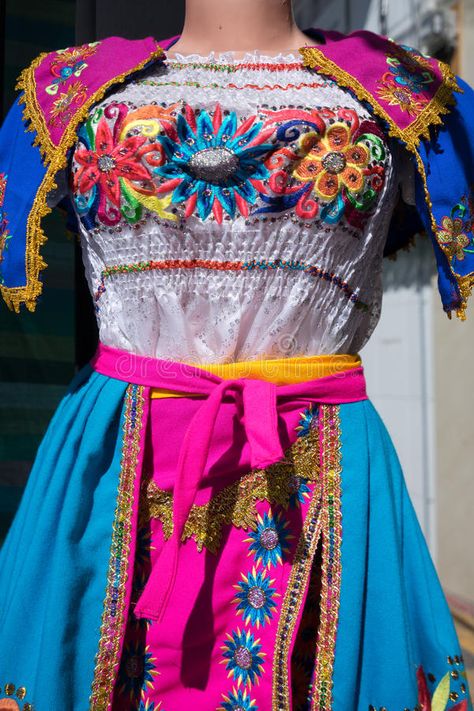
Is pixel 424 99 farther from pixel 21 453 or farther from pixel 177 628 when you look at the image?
pixel 21 453

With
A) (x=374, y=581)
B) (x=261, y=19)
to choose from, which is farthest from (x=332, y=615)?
(x=261, y=19)

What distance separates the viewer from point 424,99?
1087 mm

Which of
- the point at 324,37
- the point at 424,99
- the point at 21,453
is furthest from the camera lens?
the point at 21,453

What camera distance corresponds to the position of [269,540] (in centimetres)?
103

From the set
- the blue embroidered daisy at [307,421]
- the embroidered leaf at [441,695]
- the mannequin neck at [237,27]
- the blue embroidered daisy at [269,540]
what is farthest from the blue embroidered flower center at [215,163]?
the embroidered leaf at [441,695]

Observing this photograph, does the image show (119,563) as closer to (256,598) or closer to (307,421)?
(256,598)

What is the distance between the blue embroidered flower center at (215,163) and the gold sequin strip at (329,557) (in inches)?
13.7

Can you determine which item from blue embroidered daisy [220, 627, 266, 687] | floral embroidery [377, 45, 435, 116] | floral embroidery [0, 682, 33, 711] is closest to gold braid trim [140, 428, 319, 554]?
blue embroidered daisy [220, 627, 266, 687]

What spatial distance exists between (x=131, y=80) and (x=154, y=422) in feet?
1.60

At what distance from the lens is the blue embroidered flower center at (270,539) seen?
103 cm

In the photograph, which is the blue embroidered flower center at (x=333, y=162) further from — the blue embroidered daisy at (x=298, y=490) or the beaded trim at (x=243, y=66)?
the blue embroidered daisy at (x=298, y=490)

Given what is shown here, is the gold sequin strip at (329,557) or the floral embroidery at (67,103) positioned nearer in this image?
the gold sequin strip at (329,557)

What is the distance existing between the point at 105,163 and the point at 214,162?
0.15m

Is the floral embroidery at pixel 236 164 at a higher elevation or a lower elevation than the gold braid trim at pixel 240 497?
higher
